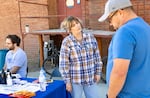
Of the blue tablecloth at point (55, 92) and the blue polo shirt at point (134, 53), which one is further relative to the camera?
the blue tablecloth at point (55, 92)

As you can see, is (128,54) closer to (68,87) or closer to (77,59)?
(77,59)

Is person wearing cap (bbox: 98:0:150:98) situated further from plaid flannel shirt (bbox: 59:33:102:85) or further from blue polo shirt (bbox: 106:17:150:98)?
plaid flannel shirt (bbox: 59:33:102:85)

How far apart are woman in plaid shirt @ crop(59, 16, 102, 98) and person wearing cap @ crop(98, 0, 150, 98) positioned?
1354 millimetres

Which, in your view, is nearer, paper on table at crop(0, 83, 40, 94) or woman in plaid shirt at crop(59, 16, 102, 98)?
paper on table at crop(0, 83, 40, 94)

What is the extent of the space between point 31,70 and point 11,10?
7.49 ft

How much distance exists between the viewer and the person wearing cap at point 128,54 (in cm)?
203

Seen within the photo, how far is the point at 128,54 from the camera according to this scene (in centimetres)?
202

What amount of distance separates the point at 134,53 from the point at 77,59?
4.97ft

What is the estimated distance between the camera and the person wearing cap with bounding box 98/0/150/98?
6.65ft

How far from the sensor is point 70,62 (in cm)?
354

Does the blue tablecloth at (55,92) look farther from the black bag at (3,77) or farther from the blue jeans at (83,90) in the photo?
the black bag at (3,77)

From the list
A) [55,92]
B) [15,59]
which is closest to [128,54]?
[55,92]

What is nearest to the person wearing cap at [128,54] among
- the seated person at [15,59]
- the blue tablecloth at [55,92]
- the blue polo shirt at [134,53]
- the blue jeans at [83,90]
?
the blue polo shirt at [134,53]

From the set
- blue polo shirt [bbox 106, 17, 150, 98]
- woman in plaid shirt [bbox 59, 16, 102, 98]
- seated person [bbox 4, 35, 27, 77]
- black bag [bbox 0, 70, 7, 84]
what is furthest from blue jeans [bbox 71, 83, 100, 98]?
blue polo shirt [bbox 106, 17, 150, 98]
